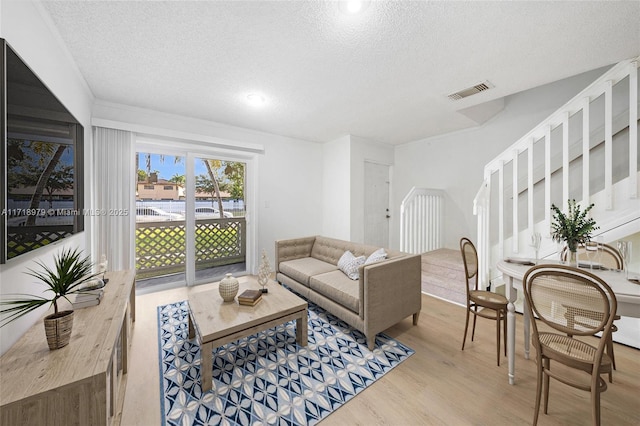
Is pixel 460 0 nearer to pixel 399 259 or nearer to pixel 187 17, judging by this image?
pixel 187 17

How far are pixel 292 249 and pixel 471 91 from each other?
3011 mm

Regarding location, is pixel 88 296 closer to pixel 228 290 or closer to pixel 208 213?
pixel 228 290

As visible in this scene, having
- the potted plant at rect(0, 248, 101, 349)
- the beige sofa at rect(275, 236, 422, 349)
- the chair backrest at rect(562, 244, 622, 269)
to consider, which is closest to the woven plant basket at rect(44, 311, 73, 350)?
the potted plant at rect(0, 248, 101, 349)

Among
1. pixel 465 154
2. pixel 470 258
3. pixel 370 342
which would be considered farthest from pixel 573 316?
pixel 465 154

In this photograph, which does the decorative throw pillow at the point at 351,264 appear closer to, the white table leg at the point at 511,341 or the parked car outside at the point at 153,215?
the white table leg at the point at 511,341

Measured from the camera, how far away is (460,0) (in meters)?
1.48

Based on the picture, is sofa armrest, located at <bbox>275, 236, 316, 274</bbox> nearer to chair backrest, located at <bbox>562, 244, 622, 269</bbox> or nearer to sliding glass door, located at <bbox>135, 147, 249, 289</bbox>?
sliding glass door, located at <bbox>135, 147, 249, 289</bbox>

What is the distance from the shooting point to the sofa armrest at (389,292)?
6.68ft

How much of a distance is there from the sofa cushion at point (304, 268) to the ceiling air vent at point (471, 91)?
2548 mm

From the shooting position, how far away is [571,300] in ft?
4.01

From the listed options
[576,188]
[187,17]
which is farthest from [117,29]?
[576,188]

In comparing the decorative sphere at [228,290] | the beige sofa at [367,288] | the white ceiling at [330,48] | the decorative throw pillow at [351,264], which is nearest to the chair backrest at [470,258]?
the beige sofa at [367,288]

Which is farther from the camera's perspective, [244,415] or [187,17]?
[187,17]

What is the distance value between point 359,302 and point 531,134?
2.53 metres
